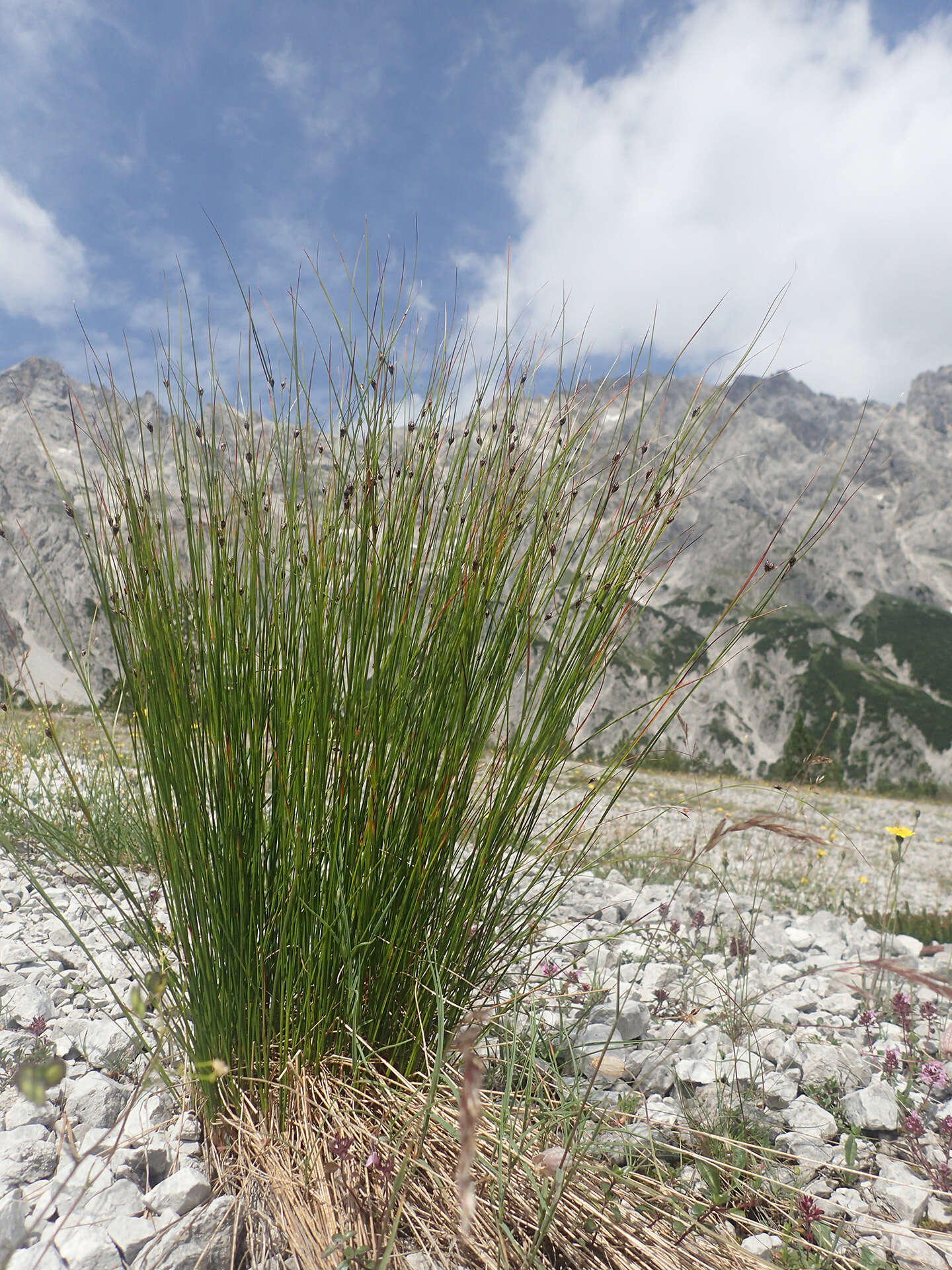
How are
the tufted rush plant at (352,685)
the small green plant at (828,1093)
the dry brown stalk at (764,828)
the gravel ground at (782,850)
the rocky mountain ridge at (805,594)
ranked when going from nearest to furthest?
the dry brown stalk at (764,828)
the tufted rush plant at (352,685)
the small green plant at (828,1093)
the gravel ground at (782,850)
the rocky mountain ridge at (805,594)

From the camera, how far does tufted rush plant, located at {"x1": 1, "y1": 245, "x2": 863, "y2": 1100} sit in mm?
1493

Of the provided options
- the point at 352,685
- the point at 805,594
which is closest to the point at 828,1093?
the point at 352,685

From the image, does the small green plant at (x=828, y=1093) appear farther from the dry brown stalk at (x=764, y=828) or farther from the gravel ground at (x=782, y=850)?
the dry brown stalk at (x=764, y=828)

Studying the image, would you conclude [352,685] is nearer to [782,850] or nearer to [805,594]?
[782,850]

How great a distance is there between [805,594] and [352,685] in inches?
5582

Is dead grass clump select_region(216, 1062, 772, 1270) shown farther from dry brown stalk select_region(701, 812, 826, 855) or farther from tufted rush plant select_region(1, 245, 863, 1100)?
dry brown stalk select_region(701, 812, 826, 855)

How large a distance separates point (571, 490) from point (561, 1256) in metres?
1.56

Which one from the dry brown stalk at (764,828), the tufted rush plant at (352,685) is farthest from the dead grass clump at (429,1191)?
the dry brown stalk at (764,828)

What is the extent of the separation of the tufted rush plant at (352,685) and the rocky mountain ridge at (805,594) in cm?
2463

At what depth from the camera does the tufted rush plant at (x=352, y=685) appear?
4.90ft

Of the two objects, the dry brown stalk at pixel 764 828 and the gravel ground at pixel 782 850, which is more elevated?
the dry brown stalk at pixel 764 828

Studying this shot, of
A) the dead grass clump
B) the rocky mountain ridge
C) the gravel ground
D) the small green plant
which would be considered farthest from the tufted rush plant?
the rocky mountain ridge

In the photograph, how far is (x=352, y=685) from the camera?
157cm

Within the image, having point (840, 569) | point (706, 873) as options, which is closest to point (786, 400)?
point (840, 569)
